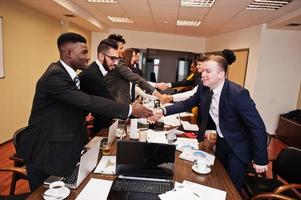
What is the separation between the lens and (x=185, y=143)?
2066mm

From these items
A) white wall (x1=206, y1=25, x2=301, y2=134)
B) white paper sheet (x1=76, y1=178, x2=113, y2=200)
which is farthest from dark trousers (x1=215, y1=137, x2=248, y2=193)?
white wall (x1=206, y1=25, x2=301, y2=134)

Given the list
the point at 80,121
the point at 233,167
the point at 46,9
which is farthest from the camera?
the point at 46,9

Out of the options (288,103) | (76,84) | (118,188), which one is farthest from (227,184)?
(288,103)

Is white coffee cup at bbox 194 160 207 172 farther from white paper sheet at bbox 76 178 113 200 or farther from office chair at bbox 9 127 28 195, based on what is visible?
office chair at bbox 9 127 28 195

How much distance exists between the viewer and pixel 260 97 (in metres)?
5.70

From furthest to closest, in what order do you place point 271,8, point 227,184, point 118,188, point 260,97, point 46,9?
point 260,97
point 46,9
point 271,8
point 227,184
point 118,188

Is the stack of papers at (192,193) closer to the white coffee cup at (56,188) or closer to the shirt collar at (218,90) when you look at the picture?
the white coffee cup at (56,188)

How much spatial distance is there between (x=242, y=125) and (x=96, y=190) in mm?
1267

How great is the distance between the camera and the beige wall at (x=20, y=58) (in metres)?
4.02

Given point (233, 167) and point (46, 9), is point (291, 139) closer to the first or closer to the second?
point (233, 167)

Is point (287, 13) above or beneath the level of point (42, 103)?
above

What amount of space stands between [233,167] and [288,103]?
15.5 feet

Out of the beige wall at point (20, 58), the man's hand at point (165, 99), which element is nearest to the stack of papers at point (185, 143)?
the man's hand at point (165, 99)

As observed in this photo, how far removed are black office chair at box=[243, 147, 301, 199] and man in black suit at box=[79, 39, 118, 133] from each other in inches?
59.1
